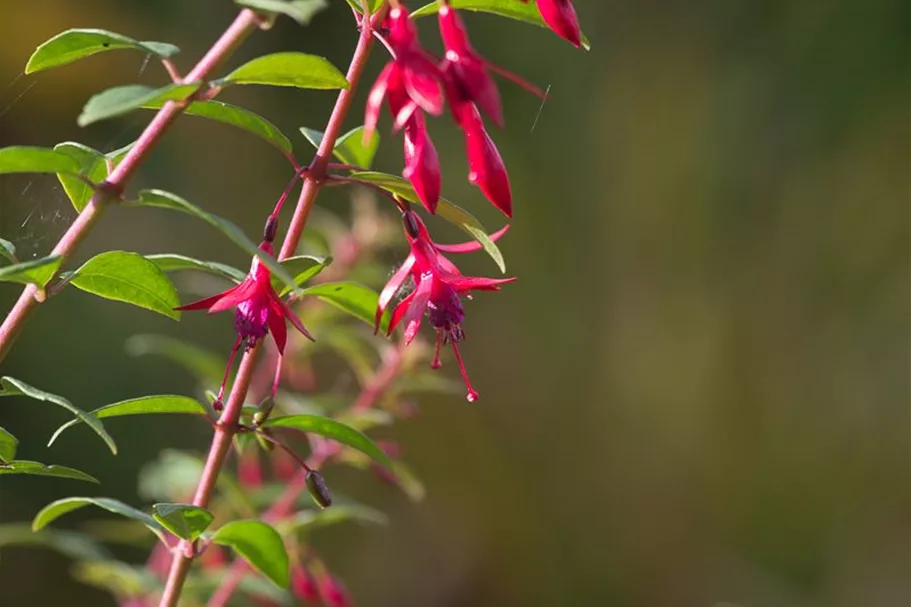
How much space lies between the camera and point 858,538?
7.59ft

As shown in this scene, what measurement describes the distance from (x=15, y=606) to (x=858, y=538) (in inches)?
67.4

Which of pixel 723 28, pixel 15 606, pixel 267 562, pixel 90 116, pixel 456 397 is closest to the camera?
pixel 90 116

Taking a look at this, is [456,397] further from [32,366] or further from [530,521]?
[32,366]

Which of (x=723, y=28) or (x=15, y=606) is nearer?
(x=15, y=606)

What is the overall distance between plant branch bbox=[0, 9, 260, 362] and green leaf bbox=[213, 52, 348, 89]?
0.03 ft

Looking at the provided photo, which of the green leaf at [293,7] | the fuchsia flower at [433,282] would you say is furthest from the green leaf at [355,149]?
the green leaf at [293,7]

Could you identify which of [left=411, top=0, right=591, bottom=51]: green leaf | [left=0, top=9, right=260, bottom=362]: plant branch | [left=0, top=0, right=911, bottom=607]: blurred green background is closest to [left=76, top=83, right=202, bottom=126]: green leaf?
[left=0, top=9, right=260, bottom=362]: plant branch

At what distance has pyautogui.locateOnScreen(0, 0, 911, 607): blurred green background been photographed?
7.45 feet

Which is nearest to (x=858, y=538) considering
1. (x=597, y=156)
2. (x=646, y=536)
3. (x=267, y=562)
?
(x=646, y=536)

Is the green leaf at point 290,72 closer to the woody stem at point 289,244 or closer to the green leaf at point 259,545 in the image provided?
the woody stem at point 289,244

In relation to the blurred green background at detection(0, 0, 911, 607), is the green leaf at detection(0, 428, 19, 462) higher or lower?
higher

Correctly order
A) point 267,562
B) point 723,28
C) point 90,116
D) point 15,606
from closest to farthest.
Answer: point 90,116
point 267,562
point 15,606
point 723,28

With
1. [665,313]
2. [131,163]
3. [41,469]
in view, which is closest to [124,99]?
[131,163]

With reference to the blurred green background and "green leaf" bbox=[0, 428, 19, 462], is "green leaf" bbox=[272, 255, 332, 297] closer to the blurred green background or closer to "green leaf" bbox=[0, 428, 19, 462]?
"green leaf" bbox=[0, 428, 19, 462]
